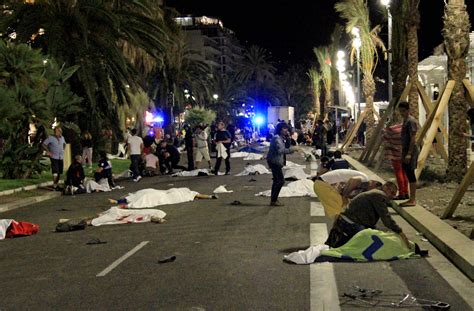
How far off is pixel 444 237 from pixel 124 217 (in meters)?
6.29

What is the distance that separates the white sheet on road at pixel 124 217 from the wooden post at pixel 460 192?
5.39m

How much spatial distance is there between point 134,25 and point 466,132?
1638 centimetres

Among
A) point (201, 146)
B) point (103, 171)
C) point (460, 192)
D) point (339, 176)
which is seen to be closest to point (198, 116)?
point (201, 146)

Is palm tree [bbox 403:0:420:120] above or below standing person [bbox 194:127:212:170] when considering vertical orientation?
above

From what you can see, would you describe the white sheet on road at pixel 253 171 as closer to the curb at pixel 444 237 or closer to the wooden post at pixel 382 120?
the wooden post at pixel 382 120

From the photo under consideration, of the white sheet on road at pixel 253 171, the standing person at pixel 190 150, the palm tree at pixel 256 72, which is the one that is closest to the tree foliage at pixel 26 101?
the standing person at pixel 190 150

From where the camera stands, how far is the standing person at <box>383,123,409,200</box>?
46.8 ft

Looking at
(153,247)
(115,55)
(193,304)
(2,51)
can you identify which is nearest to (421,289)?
(193,304)

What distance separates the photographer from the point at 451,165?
1650 centimetres

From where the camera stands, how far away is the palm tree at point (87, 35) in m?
26.5

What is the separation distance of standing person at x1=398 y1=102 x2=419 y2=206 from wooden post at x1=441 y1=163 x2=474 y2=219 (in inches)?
56.9

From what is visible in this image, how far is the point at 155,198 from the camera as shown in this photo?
16.0 m

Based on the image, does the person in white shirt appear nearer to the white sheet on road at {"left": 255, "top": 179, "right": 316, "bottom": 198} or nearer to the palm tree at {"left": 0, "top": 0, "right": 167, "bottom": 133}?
the palm tree at {"left": 0, "top": 0, "right": 167, "bottom": 133}

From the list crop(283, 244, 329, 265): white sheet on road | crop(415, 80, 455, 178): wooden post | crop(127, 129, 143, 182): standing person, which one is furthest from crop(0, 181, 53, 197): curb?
crop(283, 244, 329, 265): white sheet on road
